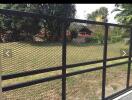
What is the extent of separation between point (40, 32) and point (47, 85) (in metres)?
1.12

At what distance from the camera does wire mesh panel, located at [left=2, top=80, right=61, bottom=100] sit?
14.3 feet

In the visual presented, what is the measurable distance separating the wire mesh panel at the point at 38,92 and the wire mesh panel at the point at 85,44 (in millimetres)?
527

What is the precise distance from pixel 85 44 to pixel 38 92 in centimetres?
142

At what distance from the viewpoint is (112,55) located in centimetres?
704

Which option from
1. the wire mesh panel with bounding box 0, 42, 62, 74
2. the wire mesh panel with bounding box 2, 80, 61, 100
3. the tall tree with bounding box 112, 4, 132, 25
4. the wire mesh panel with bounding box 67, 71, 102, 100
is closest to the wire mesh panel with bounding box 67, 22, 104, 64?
the wire mesh panel with bounding box 0, 42, 62, 74

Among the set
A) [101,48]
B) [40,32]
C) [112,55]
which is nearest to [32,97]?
[40,32]

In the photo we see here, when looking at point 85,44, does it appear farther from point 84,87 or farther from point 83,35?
point 84,87

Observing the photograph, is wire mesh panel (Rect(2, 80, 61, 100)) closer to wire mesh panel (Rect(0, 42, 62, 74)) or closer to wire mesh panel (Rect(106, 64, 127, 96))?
wire mesh panel (Rect(0, 42, 62, 74))

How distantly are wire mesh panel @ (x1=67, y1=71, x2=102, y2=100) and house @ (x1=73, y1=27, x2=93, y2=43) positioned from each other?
3.96 ft

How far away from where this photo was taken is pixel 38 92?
4.97 m

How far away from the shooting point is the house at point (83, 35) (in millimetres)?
5465

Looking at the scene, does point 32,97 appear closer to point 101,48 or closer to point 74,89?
point 74,89

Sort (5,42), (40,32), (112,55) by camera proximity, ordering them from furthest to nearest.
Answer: (112,55) → (40,32) → (5,42)

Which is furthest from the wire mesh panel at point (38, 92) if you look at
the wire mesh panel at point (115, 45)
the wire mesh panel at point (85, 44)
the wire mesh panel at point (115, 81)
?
the wire mesh panel at point (115, 81)
